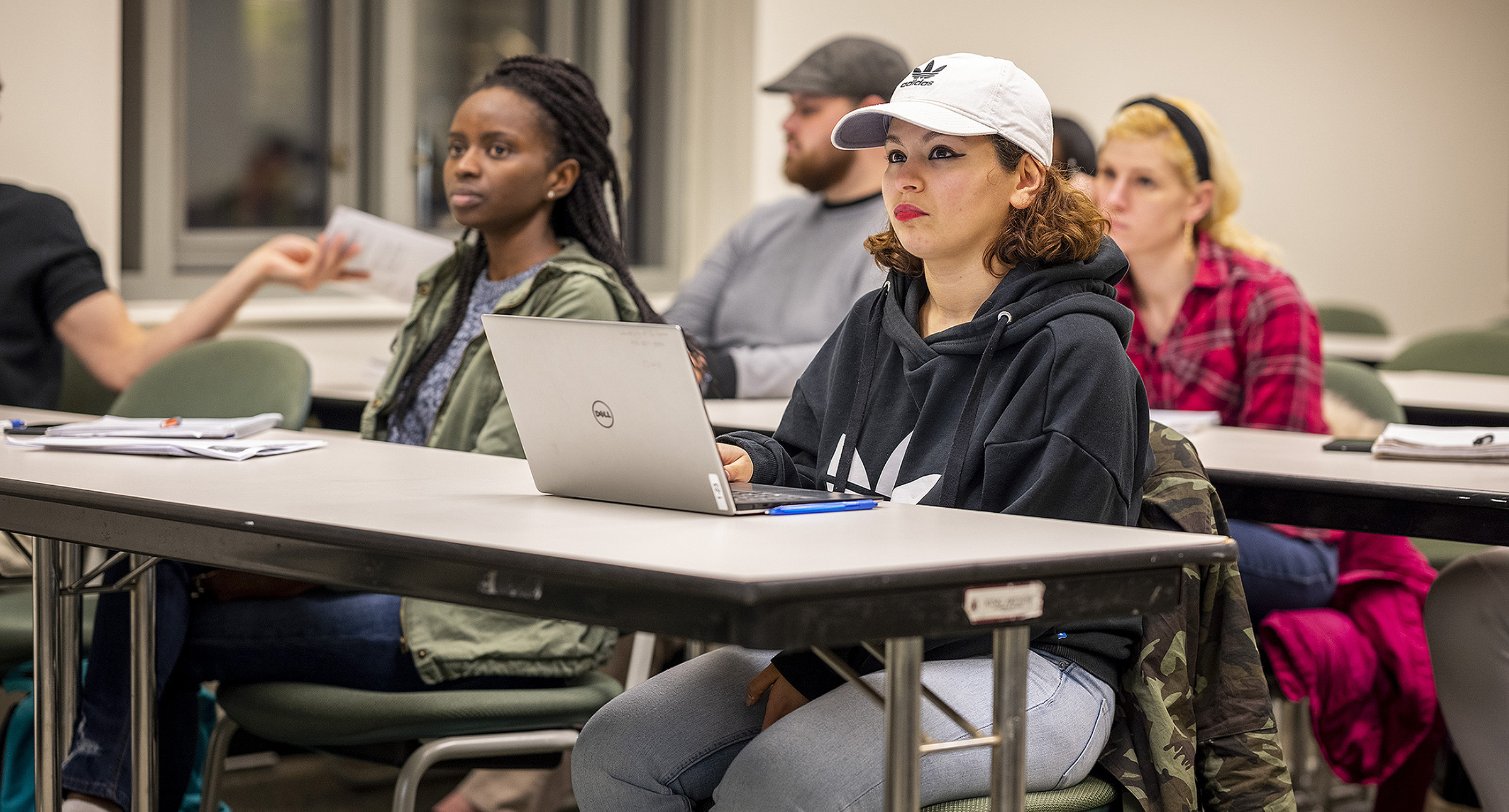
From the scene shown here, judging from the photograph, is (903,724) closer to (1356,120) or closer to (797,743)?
(797,743)

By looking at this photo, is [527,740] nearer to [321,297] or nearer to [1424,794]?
[1424,794]

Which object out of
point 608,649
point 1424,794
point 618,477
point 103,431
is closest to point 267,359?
point 103,431

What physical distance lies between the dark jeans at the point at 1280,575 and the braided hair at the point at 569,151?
92cm

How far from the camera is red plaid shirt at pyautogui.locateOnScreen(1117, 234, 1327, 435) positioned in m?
2.37

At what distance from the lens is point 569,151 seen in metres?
2.31

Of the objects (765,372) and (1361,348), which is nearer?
(765,372)

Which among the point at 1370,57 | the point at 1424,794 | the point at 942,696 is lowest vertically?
the point at 1424,794

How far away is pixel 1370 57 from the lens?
615 cm

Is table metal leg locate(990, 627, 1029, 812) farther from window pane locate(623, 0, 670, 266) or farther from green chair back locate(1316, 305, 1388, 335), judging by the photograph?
green chair back locate(1316, 305, 1388, 335)

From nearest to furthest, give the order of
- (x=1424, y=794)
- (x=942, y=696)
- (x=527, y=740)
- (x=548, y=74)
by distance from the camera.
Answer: (x=942, y=696), (x=527, y=740), (x=1424, y=794), (x=548, y=74)

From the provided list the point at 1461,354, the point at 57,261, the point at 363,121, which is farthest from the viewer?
the point at 363,121

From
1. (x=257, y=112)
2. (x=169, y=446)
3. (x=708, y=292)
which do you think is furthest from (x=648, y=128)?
(x=169, y=446)

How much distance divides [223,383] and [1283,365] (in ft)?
5.44

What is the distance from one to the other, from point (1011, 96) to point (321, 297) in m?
2.64
